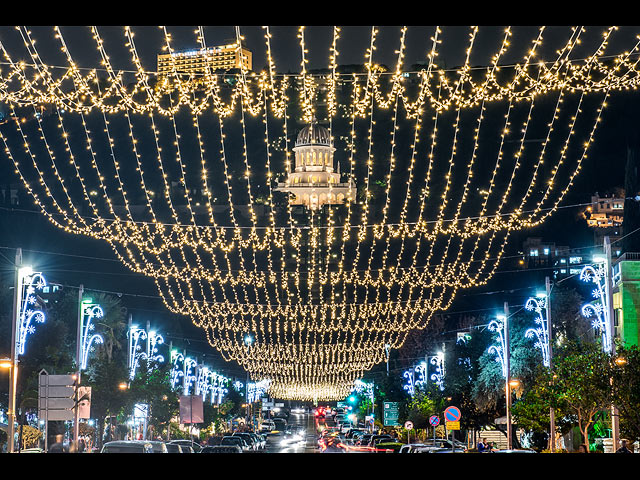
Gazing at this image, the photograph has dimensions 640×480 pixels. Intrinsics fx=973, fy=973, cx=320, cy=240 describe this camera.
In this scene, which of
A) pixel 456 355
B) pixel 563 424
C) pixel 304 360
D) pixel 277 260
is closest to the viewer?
pixel 563 424

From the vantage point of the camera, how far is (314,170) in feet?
520

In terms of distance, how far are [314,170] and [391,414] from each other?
9726 centimetres

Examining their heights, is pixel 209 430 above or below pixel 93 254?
below

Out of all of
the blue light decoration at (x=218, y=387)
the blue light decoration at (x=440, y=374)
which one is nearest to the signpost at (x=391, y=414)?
the blue light decoration at (x=440, y=374)

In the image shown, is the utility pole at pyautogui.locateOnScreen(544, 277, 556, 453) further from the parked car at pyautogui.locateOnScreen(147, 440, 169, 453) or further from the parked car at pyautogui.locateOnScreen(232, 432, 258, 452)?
the parked car at pyautogui.locateOnScreen(232, 432, 258, 452)

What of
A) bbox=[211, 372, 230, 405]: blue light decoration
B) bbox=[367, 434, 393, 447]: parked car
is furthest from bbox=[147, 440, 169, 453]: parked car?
bbox=[211, 372, 230, 405]: blue light decoration

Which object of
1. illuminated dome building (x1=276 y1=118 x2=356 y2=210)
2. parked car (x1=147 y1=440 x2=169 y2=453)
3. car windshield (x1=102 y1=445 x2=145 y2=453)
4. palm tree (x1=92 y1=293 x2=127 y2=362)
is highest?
illuminated dome building (x1=276 y1=118 x2=356 y2=210)

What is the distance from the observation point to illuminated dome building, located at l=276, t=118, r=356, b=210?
507 ft

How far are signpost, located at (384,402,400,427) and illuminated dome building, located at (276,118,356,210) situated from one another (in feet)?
296

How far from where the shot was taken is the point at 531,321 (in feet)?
169
